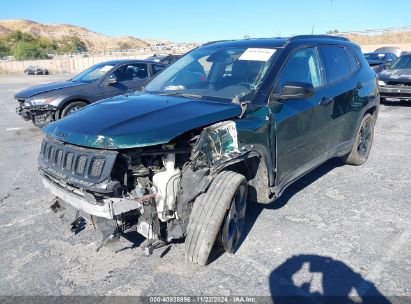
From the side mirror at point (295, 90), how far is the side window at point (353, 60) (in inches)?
79.4

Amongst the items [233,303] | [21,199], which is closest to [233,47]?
[233,303]

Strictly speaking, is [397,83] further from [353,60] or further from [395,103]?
[353,60]

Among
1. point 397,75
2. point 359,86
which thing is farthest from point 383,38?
point 359,86

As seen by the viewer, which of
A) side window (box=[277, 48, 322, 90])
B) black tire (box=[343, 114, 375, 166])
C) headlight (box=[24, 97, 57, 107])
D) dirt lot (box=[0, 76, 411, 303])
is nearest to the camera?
dirt lot (box=[0, 76, 411, 303])

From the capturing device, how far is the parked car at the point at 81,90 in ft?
26.7

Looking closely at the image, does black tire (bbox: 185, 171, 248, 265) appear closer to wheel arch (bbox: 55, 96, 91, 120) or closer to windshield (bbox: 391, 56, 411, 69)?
wheel arch (bbox: 55, 96, 91, 120)

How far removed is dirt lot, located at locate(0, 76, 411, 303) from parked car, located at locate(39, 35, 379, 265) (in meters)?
0.26

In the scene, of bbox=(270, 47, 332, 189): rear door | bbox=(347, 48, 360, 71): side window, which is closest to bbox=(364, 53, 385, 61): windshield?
bbox=(347, 48, 360, 71): side window

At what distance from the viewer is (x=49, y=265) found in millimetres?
3209

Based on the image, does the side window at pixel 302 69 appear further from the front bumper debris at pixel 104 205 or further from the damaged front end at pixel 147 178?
the front bumper debris at pixel 104 205

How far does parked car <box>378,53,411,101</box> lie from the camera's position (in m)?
11.1

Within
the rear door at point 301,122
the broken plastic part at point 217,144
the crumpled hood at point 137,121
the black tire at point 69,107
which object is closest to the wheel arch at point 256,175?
the rear door at point 301,122

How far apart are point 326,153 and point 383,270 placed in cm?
174

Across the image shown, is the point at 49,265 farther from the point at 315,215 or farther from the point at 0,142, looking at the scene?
the point at 0,142
